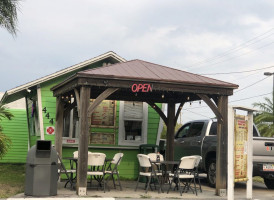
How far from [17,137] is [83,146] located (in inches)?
412

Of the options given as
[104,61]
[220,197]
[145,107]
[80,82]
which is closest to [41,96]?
[104,61]

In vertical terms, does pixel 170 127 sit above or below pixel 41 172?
above

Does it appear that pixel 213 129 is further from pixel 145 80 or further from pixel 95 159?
pixel 95 159

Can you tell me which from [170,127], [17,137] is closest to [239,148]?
[170,127]

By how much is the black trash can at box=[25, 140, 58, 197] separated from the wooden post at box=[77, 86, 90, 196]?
0.59m

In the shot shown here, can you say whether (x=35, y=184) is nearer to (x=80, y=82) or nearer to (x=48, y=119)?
(x=80, y=82)

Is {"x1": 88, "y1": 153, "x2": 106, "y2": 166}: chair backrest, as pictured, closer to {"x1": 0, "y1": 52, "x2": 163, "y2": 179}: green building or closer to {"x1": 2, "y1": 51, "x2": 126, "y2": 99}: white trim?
{"x1": 0, "y1": 52, "x2": 163, "y2": 179}: green building

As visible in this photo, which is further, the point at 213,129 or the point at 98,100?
the point at 213,129

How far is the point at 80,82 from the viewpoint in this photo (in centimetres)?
927

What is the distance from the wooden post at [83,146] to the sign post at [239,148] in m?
3.04

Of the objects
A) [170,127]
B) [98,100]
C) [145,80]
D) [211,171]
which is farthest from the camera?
[170,127]

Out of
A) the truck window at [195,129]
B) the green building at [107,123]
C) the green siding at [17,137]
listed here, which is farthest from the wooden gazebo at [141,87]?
the green siding at [17,137]

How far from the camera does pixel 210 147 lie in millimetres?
12227

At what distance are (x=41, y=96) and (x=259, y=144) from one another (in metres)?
6.80
